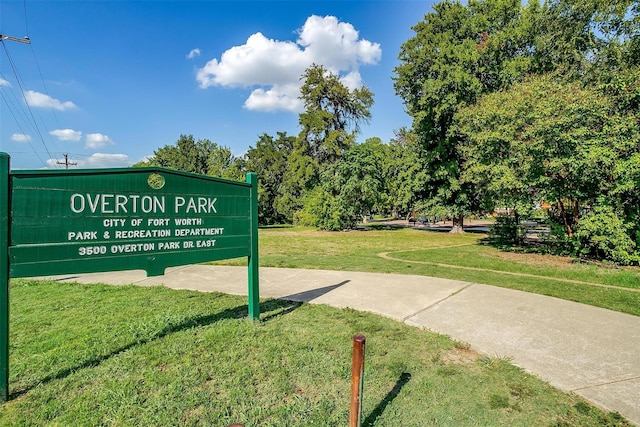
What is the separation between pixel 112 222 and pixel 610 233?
37.4 feet

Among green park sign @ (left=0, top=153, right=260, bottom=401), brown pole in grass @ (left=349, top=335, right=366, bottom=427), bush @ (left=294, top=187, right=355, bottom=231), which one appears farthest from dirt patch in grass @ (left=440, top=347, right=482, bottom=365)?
bush @ (left=294, top=187, right=355, bottom=231)

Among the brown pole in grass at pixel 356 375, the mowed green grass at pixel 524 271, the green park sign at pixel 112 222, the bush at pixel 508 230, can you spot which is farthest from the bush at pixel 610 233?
the brown pole in grass at pixel 356 375

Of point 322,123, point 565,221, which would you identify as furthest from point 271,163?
point 565,221

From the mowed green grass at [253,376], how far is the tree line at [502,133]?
26.6 ft

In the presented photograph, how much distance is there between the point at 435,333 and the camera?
13.1 feet

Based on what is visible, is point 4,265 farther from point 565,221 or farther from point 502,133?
A: point 565,221

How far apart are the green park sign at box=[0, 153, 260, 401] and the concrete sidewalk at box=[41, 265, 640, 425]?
2.14m

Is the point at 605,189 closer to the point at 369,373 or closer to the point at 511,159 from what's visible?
the point at 511,159

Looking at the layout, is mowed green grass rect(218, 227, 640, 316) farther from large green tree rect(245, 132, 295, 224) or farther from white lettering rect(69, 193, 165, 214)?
large green tree rect(245, 132, 295, 224)

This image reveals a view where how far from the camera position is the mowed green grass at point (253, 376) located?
8.02 ft

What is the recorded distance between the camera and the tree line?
9.11 meters

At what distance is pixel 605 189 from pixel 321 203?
1797cm

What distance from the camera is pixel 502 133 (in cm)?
1084

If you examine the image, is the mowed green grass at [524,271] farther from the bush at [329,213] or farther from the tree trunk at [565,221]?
the bush at [329,213]
